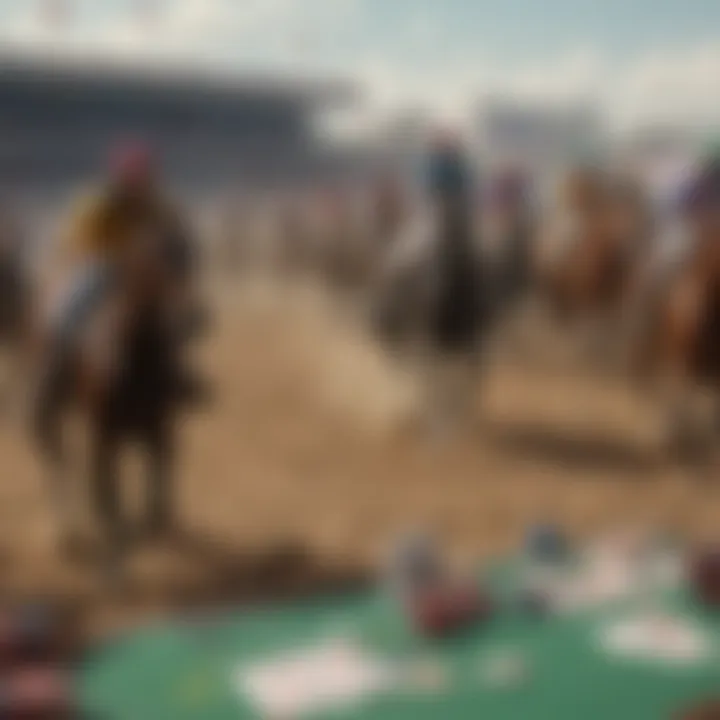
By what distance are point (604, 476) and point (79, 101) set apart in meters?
0.66

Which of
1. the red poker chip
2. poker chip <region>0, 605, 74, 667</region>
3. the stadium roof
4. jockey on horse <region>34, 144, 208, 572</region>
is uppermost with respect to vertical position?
the stadium roof

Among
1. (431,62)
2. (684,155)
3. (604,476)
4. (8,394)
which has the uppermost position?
(431,62)

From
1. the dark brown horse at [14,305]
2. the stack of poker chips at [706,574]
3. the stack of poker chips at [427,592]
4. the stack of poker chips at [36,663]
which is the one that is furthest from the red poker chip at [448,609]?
the dark brown horse at [14,305]

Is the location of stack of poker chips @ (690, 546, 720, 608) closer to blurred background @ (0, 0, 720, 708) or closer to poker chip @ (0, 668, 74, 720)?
blurred background @ (0, 0, 720, 708)

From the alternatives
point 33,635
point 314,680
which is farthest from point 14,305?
point 314,680

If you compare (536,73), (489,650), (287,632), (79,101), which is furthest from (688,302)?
(79,101)

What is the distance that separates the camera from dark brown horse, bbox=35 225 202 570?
123cm

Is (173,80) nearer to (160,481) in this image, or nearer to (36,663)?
(160,481)

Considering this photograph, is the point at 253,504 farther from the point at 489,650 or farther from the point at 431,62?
the point at 431,62

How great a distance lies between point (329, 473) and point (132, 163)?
366mm

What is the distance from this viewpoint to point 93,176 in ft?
3.98

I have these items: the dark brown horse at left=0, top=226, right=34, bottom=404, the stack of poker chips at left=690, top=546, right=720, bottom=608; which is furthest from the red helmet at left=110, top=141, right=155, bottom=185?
the stack of poker chips at left=690, top=546, right=720, bottom=608

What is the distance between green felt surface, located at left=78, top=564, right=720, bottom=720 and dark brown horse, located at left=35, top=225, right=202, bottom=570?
109 millimetres

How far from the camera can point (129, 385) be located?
125cm
